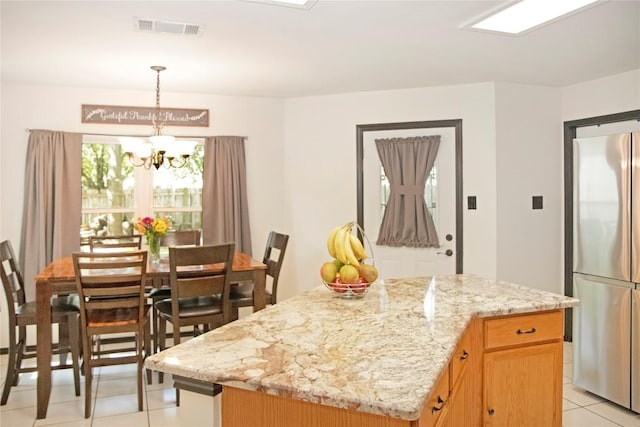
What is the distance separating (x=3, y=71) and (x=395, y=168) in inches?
136

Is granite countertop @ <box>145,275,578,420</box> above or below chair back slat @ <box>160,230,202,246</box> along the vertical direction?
below

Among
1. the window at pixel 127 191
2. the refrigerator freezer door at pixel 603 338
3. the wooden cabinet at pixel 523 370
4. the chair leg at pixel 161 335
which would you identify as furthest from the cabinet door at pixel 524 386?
the window at pixel 127 191

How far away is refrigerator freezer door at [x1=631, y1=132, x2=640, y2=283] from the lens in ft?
10.4

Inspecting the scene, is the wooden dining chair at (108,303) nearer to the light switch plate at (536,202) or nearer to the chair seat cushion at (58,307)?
the chair seat cushion at (58,307)

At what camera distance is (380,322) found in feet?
6.40

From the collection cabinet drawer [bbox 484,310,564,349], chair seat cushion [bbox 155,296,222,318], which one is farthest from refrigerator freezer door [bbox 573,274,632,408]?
chair seat cushion [bbox 155,296,222,318]

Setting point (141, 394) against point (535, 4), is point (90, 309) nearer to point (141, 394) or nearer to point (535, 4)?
point (141, 394)

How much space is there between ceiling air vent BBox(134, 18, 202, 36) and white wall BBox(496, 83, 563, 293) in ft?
9.17

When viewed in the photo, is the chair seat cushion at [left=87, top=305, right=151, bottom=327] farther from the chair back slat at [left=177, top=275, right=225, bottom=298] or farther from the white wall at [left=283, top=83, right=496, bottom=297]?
the white wall at [left=283, top=83, right=496, bottom=297]

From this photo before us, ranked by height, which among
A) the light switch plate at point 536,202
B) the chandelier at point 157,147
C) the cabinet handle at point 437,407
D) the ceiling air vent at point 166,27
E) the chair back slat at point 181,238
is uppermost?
the ceiling air vent at point 166,27

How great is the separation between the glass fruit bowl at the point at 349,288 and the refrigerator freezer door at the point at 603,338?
1.71 metres

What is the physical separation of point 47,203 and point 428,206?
348 centimetres

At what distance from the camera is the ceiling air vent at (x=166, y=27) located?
A: 2.98m

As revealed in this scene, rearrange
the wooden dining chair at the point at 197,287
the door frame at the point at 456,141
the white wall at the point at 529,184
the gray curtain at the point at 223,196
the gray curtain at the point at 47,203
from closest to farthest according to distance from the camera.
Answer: the wooden dining chair at the point at 197,287
the gray curtain at the point at 47,203
the white wall at the point at 529,184
the door frame at the point at 456,141
the gray curtain at the point at 223,196
